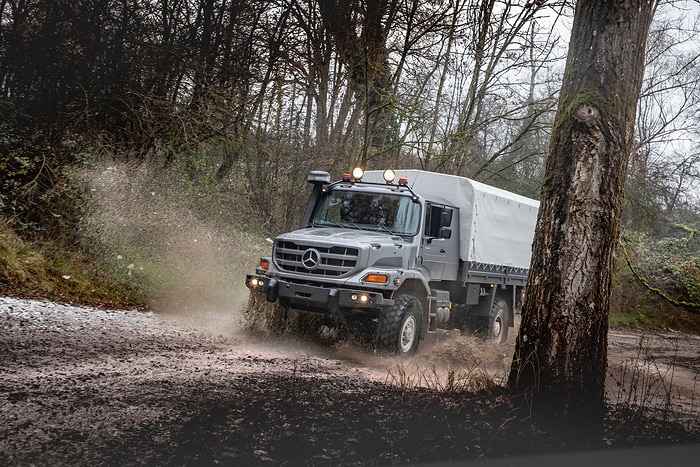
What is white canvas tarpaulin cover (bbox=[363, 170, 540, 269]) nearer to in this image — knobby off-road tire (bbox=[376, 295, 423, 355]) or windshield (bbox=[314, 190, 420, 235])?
windshield (bbox=[314, 190, 420, 235])

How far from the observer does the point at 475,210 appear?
432 inches

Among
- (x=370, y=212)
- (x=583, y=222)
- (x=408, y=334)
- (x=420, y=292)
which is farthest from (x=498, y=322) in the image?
(x=583, y=222)

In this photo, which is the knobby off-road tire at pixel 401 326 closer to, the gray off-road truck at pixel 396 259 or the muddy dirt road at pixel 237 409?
the gray off-road truck at pixel 396 259

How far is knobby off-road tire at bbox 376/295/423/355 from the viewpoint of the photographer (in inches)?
336

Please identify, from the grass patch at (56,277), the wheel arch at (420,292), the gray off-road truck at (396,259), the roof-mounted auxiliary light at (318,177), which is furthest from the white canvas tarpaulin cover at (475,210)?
the grass patch at (56,277)

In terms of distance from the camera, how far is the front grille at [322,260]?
28.3 ft

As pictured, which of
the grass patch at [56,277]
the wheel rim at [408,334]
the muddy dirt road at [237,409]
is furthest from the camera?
the grass patch at [56,277]

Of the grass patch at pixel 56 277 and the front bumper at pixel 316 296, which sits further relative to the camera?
the grass patch at pixel 56 277

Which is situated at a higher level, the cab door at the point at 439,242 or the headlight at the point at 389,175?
the headlight at the point at 389,175

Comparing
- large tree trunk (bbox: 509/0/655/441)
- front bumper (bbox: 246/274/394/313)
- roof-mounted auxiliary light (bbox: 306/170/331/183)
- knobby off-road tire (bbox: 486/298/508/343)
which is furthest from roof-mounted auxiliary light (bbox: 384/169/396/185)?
large tree trunk (bbox: 509/0/655/441)

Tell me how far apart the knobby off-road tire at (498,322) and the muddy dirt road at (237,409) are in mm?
3671

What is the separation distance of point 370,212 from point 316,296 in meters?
1.90

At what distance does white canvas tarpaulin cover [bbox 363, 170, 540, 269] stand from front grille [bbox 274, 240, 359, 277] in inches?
80.0

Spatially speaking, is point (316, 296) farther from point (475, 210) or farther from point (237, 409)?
point (475, 210)
